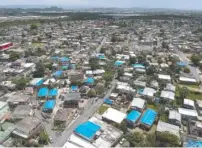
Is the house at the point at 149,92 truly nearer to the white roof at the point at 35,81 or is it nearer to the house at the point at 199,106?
the house at the point at 199,106

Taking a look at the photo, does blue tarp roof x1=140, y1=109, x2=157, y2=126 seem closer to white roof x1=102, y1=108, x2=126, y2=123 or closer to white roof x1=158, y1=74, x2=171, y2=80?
white roof x1=102, y1=108, x2=126, y2=123

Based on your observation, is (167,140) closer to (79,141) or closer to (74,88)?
(79,141)

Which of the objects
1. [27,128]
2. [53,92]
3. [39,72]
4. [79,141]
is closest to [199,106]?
[79,141]

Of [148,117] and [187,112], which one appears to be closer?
[148,117]

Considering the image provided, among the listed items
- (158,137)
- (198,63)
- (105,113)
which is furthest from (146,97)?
(198,63)

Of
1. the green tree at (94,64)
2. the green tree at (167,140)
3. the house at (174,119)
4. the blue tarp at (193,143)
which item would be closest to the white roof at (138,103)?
the house at (174,119)

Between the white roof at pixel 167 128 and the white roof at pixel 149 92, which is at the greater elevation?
the white roof at pixel 149 92

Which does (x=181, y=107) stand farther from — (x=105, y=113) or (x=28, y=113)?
(x=28, y=113)
